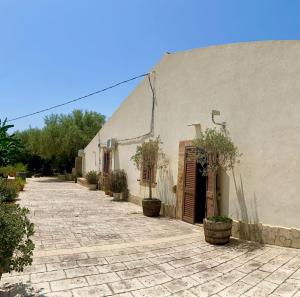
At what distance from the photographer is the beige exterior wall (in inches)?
250

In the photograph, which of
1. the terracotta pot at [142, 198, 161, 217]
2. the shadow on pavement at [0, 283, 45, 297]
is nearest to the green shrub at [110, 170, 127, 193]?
the terracotta pot at [142, 198, 161, 217]

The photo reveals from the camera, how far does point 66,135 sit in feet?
87.7

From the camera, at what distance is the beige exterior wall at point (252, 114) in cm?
636

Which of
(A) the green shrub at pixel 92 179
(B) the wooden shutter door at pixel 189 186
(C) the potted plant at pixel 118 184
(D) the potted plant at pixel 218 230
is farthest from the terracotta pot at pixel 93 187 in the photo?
(D) the potted plant at pixel 218 230

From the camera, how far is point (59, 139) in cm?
2639

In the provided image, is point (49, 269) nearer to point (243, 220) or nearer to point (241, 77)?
point (243, 220)

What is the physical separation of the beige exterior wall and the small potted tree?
283 mm

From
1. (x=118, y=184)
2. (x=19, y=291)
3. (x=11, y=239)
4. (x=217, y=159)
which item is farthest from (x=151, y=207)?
(x=11, y=239)

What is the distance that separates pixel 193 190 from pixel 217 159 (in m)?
1.85

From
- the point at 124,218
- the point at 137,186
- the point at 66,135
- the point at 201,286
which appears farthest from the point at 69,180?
Answer: the point at 201,286

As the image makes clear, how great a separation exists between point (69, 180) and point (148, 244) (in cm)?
2119

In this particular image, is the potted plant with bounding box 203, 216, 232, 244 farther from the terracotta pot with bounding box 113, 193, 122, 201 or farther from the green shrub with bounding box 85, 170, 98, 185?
the green shrub with bounding box 85, 170, 98, 185

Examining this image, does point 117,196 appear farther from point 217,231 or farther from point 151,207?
point 217,231

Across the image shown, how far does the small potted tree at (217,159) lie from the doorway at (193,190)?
4.10 ft
